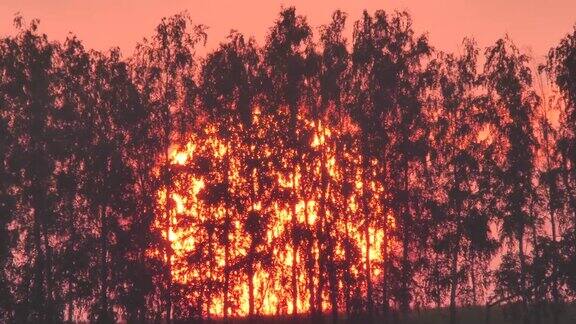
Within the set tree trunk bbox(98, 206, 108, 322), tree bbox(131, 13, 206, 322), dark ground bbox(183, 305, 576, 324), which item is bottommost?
dark ground bbox(183, 305, 576, 324)

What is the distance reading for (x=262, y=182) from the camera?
43844 mm

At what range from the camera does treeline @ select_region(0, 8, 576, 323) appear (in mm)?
43438

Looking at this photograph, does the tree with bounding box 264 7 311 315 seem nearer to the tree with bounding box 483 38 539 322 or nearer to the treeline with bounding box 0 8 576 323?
the treeline with bounding box 0 8 576 323

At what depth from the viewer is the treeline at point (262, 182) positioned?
143ft

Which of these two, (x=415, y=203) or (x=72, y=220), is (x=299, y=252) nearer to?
(x=415, y=203)

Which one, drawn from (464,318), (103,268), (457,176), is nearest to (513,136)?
(457,176)

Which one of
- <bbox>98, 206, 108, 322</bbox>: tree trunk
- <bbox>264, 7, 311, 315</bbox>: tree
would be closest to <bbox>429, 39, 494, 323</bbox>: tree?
<bbox>264, 7, 311, 315</bbox>: tree

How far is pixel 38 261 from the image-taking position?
43.4 meters

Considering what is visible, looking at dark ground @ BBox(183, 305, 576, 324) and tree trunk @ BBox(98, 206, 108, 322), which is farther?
dark ground @ BBox(183, 305, 576, 324)

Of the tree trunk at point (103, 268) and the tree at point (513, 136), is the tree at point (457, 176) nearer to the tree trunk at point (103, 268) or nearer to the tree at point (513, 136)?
the tree at point (513, 136)

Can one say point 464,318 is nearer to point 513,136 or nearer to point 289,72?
point 513,136

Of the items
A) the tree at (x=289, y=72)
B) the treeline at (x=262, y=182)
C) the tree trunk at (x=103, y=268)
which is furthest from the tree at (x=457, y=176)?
the tree trunk at (x=103, y=268)

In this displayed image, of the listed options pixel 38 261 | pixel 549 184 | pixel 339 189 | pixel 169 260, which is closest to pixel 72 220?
pixel 38 261

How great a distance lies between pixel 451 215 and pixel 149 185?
56.0 feet
